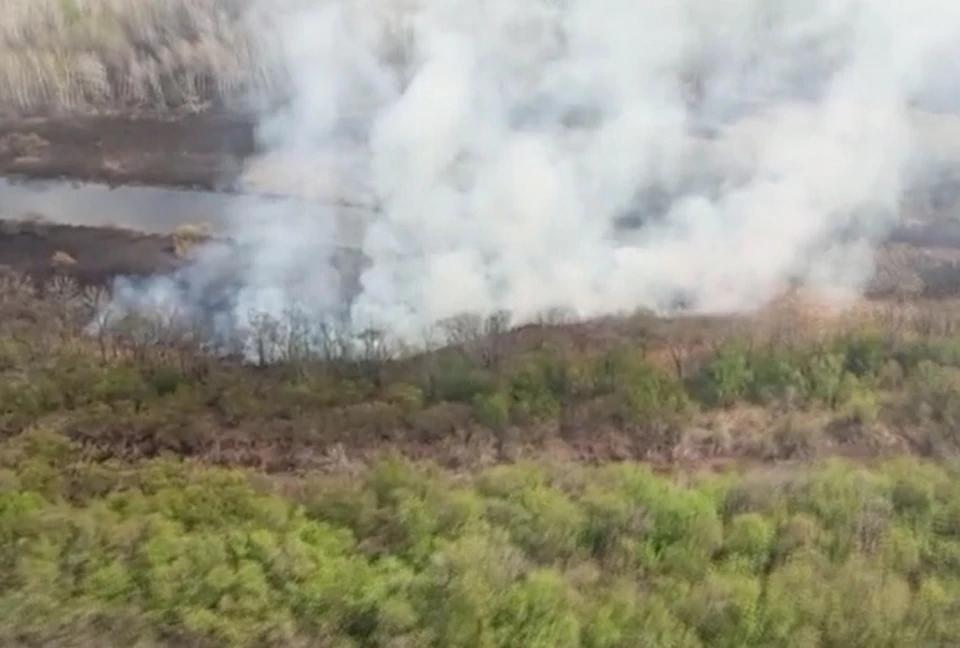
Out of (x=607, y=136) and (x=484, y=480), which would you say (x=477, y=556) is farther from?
(x=607, y=136)

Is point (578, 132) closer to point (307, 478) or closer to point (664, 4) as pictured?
point (664, 4)

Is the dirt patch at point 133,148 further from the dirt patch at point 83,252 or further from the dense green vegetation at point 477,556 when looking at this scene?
the dense green vegetation at point 477,556

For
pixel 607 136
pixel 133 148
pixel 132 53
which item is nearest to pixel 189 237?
pixel 133 148

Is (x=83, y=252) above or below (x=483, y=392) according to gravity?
above

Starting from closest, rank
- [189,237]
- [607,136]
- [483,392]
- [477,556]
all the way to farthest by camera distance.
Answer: [477,556] → [483,392] → [189,237] → [607,136]

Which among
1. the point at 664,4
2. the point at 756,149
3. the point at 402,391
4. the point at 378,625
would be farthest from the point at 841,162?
the point at 378,625

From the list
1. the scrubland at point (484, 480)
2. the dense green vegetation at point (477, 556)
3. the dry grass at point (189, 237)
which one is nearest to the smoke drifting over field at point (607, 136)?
the dry grass at point (189, 237)
